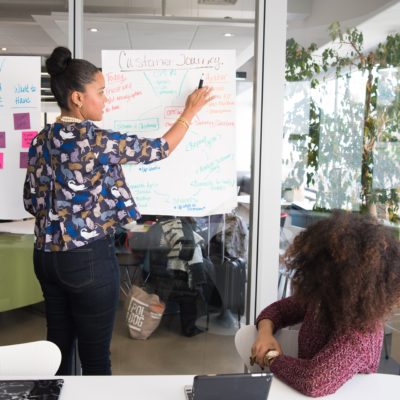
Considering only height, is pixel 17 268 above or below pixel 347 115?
below

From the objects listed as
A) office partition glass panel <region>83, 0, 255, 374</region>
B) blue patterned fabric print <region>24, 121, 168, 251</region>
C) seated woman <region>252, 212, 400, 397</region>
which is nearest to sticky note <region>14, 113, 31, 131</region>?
office partition glass panel <region>83, 0, 255, 374</region>

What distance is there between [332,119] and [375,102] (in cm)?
25

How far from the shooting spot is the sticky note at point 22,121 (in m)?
2.52

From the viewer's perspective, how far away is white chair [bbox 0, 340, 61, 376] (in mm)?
1501

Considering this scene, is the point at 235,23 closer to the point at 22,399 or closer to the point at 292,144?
the point at 292,144

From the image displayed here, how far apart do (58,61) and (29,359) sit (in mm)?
1052

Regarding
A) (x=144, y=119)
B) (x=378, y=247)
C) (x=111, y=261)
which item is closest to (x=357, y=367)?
(x=378, y=247)

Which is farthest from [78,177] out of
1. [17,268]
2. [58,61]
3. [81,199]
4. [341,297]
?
[17,268]

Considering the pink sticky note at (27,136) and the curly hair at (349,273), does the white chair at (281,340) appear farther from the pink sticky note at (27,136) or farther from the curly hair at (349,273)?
the pink sticky note at (27,136)

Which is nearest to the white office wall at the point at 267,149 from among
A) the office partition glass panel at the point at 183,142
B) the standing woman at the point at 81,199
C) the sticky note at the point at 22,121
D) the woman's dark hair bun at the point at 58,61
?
the office partition glass panel at the point at 183,142

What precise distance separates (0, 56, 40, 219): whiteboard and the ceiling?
8 centimetres

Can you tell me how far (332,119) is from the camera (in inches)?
105

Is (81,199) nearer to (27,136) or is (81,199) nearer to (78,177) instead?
(78,177)

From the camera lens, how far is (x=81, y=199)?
1.85 metres
